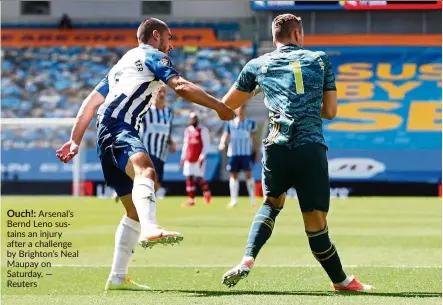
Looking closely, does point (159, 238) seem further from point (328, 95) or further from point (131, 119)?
point (328, 95)

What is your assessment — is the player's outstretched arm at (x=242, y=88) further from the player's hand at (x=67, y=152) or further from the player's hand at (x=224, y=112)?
the player's hand at (x=67, y=152)

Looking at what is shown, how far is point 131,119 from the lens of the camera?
8.02 metres

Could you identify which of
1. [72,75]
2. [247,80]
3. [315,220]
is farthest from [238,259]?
[72,75]

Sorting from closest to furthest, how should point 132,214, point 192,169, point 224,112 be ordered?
1. point 224,112
2. point 132,214
3. point 192,169

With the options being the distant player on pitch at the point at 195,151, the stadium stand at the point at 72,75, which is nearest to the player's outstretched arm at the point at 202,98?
the distant player on pitch at the point at 195,151

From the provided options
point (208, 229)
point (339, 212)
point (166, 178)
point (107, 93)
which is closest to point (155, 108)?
point (208, 229)

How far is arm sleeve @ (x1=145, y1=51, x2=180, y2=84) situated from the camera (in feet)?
25.0

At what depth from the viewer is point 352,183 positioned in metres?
31.9

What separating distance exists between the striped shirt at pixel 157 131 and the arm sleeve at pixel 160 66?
9.17 meters

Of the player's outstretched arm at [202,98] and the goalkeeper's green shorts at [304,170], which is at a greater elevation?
the player's outstretched arm at [202,98]

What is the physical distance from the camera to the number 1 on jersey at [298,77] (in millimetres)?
7730

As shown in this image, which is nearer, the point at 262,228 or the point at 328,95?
the point at 328,95

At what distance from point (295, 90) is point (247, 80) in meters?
0.48

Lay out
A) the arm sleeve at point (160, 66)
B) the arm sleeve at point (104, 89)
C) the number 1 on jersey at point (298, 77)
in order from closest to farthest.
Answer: the arm sleeve at point (160, 66) < the number 1 on jersey at point (298, 77) < the arm sleeve at point (104, 89)
